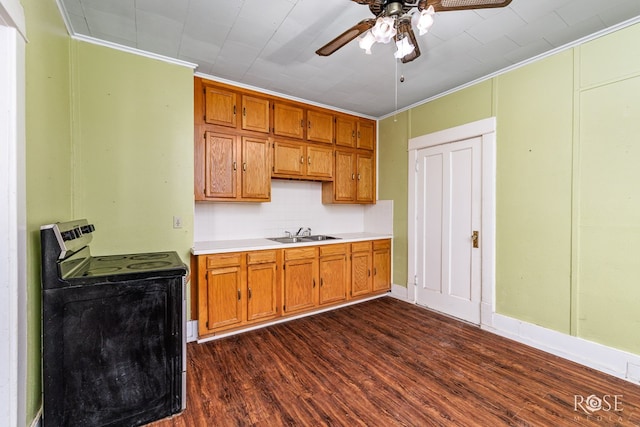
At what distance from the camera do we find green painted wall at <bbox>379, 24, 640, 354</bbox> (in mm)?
2096

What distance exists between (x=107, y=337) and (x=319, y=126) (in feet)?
9.82

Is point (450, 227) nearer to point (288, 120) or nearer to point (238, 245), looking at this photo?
point (288, 120)

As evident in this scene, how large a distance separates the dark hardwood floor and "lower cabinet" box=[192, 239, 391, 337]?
0.77 feet

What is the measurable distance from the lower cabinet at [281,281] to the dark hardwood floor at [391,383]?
24 cm

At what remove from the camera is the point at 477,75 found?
287 cm

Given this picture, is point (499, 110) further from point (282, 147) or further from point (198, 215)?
point (198, 215)

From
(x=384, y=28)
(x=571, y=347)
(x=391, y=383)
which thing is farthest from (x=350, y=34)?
(x=571, y=347)

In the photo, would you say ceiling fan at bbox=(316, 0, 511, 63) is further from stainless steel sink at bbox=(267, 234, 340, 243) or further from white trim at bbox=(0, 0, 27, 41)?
stainless steel sink at bbox=(267, 234, 340, 243)

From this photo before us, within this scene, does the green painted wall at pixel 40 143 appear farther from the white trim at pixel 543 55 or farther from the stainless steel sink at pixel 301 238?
the white trim at pixel 543 55

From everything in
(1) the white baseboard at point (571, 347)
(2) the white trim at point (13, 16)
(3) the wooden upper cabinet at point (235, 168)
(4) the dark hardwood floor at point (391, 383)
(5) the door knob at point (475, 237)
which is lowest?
(4) the dark hardwood floor at point (391, 383)

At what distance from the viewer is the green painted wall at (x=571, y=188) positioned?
2.10 meters

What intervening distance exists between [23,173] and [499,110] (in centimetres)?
361

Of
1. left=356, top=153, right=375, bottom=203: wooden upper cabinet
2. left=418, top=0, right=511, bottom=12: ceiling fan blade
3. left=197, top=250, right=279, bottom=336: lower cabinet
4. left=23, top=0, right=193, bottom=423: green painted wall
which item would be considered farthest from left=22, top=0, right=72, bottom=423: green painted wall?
left=356, top=153, right=375, bottom=203: wooden upper cabinet

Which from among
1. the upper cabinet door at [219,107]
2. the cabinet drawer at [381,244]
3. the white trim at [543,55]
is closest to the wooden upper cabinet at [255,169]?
the upper cabinet door at [219,107]
